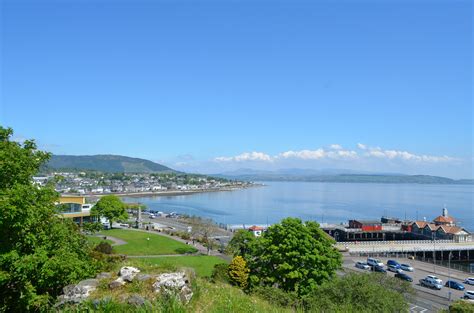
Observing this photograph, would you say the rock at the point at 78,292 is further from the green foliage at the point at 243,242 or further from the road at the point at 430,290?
the road at the point at 430,290

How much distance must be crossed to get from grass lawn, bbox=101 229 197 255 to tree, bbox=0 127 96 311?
2256cm

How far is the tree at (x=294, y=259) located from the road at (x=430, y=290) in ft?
22.6

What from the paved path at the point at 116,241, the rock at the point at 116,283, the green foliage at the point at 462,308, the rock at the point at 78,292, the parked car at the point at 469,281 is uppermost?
the rock at the point at 116,283

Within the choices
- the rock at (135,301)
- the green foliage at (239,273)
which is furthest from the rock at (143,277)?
the green foliage at (239,273)

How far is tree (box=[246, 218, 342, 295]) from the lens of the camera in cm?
2128

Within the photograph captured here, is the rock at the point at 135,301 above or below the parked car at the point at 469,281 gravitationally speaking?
above

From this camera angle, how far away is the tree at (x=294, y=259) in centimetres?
2128

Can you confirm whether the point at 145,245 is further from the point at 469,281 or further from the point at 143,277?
the point at 143,277

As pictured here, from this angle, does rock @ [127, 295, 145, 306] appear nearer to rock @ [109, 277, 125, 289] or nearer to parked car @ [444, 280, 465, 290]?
rock @ [109, 277, 125, 289]

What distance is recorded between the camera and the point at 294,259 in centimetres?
2144

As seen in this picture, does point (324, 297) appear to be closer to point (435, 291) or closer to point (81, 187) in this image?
point (435, 291)

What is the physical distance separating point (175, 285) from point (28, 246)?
5.37 m

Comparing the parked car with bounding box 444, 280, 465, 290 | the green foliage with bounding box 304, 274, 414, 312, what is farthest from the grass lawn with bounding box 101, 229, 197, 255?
the green foliage with bounding box 304, 274, 414, 312

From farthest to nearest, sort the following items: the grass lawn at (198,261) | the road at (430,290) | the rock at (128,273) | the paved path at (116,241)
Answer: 1. the paved path at (116,241)
2. the grass lawn at (198,261)
3. the road at (430,290)
4. the rock at (128,273)
